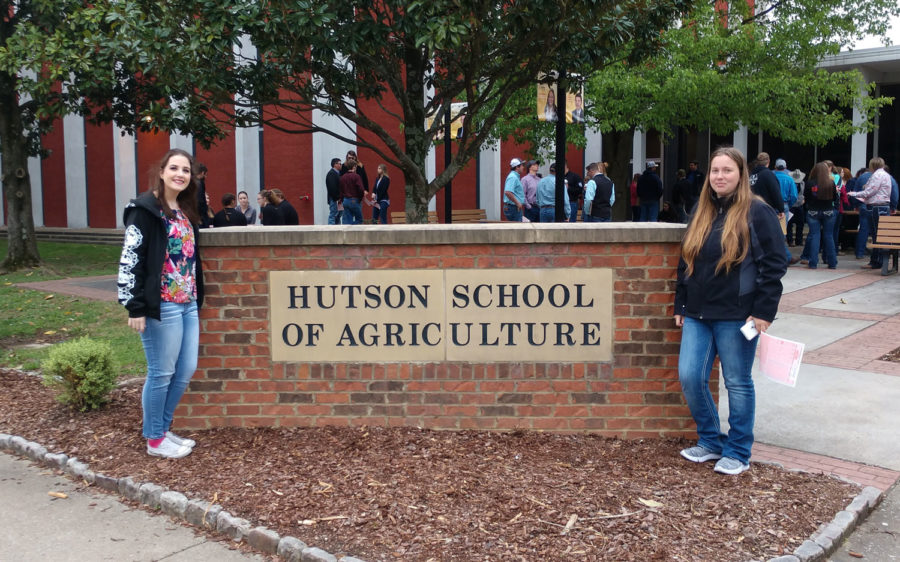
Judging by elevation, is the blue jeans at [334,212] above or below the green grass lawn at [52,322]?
above

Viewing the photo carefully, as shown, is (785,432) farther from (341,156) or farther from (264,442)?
(341,156)

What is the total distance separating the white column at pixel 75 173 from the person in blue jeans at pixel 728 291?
25.9 metres

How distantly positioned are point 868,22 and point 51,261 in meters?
17.7

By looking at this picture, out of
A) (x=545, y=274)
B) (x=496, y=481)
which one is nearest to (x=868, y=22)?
(x=545, y=274)

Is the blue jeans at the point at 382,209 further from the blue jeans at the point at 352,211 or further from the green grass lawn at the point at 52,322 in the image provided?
the green grass lawn at the point at 52,322

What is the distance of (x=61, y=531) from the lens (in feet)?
13.7

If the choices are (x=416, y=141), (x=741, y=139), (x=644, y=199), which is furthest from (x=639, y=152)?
(x=416, y=141)

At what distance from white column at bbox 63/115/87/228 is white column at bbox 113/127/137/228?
1.91m

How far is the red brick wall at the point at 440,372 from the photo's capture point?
5.16 metres

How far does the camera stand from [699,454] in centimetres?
488

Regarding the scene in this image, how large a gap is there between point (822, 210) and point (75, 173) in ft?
73.8

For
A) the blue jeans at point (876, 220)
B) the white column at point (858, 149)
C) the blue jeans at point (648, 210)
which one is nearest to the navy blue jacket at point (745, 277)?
the blue jeans at point (876, 220)

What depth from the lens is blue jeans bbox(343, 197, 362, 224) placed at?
16.4 metres

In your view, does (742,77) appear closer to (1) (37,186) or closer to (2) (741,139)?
(2) (741,139)
